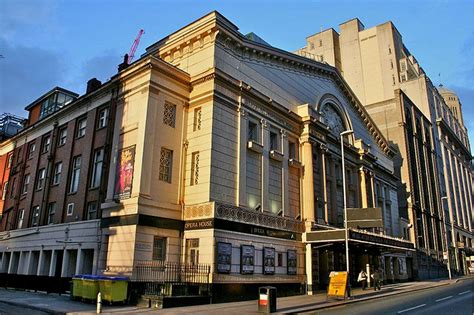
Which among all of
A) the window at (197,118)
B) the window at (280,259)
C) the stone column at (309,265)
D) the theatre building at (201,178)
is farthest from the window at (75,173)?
the stone column at (309,265)

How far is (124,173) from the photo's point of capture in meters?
23.2

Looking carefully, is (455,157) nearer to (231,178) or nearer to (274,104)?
(274,104)

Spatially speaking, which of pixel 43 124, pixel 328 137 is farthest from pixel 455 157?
pixel 43 124

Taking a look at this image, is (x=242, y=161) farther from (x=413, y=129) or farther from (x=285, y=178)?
(x=413, y=129)

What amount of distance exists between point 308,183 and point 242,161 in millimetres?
7420

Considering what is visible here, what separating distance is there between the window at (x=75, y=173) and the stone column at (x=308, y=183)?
1750cm

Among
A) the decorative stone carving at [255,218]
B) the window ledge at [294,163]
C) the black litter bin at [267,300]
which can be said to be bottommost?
the black litter bin at [267,300]

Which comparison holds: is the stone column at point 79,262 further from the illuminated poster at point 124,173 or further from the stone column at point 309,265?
the stone column at point 309,265

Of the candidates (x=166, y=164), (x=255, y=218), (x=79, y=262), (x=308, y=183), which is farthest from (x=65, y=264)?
(x=308, y=183)

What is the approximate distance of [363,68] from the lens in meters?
73.9

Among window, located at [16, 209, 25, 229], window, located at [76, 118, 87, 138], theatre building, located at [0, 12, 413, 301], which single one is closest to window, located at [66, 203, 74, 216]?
theatre building, located at [0, 12, 413, 301]

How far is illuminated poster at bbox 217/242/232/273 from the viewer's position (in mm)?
21234

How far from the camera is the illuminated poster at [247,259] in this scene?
2273 cm

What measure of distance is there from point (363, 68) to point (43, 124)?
5983 centimetres
